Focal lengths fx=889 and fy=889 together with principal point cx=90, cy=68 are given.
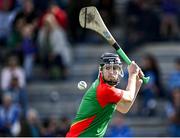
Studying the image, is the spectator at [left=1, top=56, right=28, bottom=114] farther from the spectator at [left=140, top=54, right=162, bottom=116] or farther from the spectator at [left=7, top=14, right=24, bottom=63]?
the spectator at [left=140, top=54, right=162, bottom=116]

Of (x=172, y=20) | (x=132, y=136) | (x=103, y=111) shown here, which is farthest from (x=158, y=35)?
(x=103, y=111)

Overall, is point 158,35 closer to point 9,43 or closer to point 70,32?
point 70,32

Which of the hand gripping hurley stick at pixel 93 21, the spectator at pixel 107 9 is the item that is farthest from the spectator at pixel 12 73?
the hand gripping hurley stick at pixel 93 21

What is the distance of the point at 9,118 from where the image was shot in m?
16.8

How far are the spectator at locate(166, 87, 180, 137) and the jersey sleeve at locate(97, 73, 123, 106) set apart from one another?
20.0 ft

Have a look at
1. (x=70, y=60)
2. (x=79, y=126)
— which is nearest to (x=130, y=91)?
(x=79, y=126)

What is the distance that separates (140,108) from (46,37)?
2.50 meters

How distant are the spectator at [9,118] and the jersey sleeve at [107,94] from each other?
619 cm

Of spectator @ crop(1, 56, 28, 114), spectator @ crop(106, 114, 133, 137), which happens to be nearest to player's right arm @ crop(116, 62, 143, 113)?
spectator @ crop(106, 114, 133, 137)

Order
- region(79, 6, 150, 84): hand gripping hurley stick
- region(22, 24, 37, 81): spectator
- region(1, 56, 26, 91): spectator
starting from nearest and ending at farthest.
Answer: region(79, 6, 150, 84): hand gripping hurley stick, region(1, 56, 26, 91): spectator, region(22, 24, 37, 81): spectator

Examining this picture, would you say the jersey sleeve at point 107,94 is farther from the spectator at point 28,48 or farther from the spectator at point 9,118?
the spectator at point 28,48

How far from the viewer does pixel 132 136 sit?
16984mm

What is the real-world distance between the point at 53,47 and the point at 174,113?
9.95 feet

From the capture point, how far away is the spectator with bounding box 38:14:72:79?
18.3m
